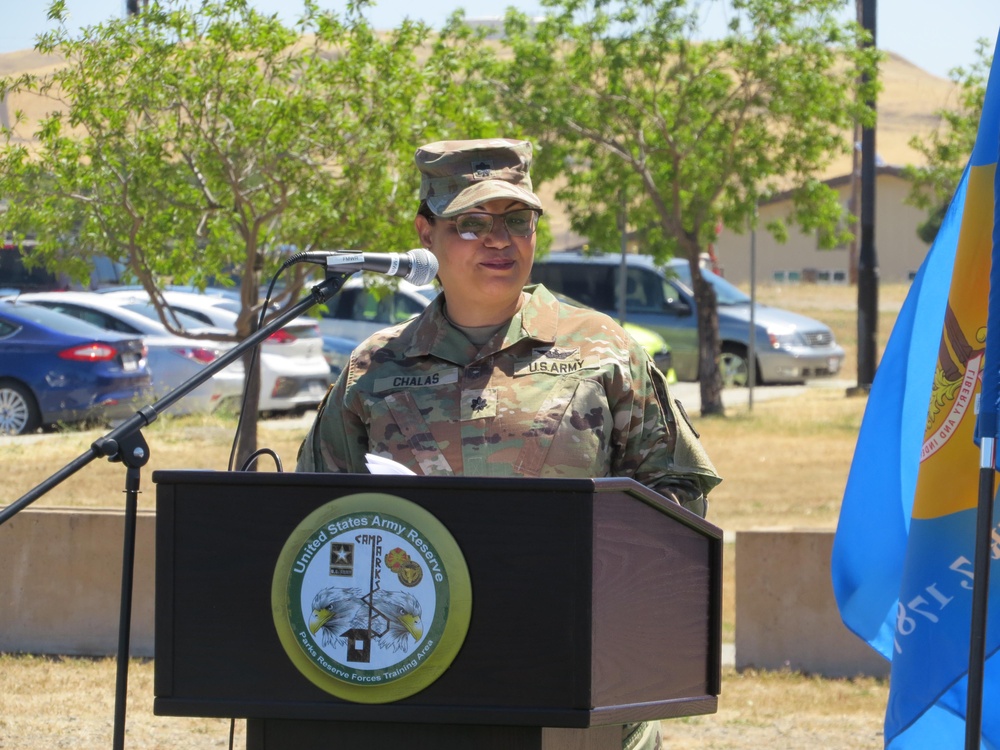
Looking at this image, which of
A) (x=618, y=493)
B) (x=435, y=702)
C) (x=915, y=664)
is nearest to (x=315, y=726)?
(x=435, y=702)

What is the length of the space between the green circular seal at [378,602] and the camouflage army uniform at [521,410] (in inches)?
30.6

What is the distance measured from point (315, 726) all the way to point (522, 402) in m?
0.95

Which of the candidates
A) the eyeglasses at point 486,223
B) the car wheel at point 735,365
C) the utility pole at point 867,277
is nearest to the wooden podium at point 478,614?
the eyeglasses at point 486,223

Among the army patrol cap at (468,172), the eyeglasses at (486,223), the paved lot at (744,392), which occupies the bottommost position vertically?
the paved lot at (744,392)

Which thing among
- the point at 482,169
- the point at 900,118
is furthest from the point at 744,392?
the point at 900,118

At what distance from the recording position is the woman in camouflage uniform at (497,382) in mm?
2848

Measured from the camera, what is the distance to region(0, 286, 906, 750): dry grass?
539 cm

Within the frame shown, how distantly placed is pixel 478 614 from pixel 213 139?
774cm

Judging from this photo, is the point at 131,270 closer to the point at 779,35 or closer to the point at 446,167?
the point at 446,167

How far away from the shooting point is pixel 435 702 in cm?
204

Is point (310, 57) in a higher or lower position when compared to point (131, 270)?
higher

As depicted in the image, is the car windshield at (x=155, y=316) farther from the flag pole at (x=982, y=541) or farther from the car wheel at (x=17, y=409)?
the flag pole at (x=982, y=541)

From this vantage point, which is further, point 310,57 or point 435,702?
point 310,57

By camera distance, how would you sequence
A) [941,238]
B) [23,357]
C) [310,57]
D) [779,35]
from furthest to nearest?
[779,35] → [23,357] → [310,57] → [941,238]
